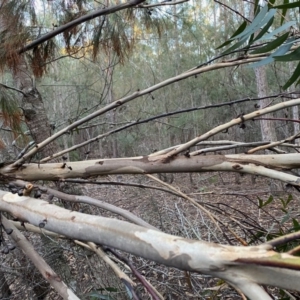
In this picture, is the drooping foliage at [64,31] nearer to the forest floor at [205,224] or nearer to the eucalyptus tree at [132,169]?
the eucalyptus tree at [132,169]

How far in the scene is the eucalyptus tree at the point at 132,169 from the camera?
344mm

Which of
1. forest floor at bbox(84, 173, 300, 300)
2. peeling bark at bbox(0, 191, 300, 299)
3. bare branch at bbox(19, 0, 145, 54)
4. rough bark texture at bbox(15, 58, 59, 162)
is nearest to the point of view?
peeling bark at bbox(0, 191, 300, 299)

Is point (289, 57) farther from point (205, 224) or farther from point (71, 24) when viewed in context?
point (71, 24)

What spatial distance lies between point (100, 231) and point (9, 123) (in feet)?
5.80

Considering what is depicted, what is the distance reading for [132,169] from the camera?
0.93 meters

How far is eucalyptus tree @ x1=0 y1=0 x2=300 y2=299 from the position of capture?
1.13 ft

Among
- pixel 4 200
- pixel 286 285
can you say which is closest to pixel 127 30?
pixel 4 200

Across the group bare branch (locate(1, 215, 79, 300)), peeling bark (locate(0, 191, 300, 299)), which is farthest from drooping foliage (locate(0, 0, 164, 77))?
peeling bark (locate(0, 191, 300, 299))

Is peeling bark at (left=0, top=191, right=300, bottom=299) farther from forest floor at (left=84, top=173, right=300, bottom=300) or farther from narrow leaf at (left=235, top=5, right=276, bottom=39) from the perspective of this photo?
narrow leaf at (left=235, top=5, right=276, bottom=39)

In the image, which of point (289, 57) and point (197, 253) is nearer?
point (197, 253)

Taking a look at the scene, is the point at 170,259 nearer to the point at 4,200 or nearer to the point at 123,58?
the point at 4,200

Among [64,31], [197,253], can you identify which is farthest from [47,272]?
[64,31]

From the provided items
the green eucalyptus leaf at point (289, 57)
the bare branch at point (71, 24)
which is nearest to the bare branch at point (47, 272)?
the green eucalyptus leaf at point (289, 57)

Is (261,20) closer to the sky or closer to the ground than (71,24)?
closer to the ground
